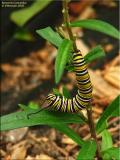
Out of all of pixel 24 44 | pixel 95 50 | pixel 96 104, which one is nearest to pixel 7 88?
pixel 24 44

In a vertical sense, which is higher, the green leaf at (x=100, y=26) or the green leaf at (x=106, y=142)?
the green leaf at (x=100, y=26)

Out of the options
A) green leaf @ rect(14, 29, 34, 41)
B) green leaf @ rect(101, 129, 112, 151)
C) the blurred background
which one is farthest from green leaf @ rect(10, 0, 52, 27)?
green leaf @ rect(101, 129, 112, 151)

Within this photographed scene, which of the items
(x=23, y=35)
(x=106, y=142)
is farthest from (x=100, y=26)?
(x=23, y=35)

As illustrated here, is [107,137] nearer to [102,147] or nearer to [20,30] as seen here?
[102,147]

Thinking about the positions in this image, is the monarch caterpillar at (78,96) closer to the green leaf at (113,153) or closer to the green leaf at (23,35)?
the green leaf at (113,153)

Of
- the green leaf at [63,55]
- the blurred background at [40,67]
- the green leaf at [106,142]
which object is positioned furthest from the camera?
the blurred background at [40,67]

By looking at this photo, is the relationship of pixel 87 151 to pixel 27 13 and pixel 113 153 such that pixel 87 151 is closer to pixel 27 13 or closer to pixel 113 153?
pixel 113 153

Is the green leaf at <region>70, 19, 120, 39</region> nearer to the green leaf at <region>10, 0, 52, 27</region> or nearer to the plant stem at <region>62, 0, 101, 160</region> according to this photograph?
the plant stem at <region>62, 0, 101, 160</region>

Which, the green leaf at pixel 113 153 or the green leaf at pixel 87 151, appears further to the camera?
the green leaf at pixel 113 153

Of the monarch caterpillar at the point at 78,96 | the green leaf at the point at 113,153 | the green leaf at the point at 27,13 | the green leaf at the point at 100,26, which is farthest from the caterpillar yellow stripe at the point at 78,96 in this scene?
the green leaf at the point at 27,13
